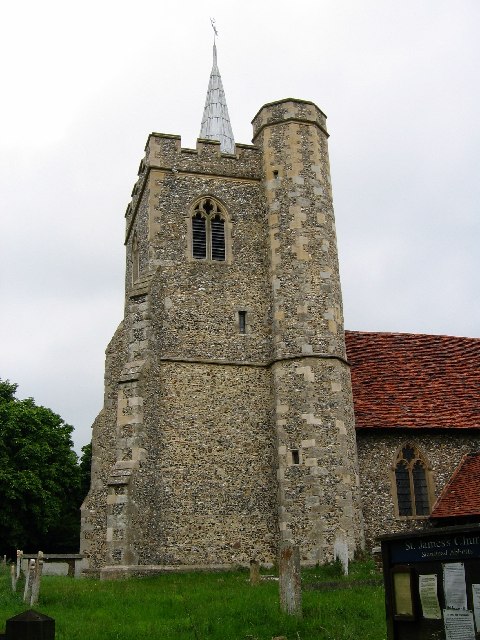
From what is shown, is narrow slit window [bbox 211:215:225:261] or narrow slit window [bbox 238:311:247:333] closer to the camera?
narrow slit window [bbox 238:311:247:333]

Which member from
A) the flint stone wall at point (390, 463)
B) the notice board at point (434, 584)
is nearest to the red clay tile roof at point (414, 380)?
the flint stone wall at point (390, 463)

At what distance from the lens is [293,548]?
1098cm

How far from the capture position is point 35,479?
97.7ft

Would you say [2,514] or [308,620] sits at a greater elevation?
[2,514]

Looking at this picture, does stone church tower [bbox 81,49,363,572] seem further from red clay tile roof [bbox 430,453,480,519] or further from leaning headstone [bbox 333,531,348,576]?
red clay tile roof [bbox 430,453,480,519]

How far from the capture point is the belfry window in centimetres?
1950

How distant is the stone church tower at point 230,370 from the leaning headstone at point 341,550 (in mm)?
93

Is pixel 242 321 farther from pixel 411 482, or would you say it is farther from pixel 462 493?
pixel 462 493

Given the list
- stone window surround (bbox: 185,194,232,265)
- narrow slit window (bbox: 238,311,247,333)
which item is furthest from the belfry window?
narrow slit window (bbox: 238,311,247,333)

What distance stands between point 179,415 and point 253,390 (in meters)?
2.03

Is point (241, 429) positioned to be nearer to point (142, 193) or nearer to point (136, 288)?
point (136, 288)

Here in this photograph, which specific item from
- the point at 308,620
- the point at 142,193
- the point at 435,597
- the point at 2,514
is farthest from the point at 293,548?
the point at 2,514

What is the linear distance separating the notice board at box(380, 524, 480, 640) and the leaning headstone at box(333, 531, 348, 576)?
916 cm

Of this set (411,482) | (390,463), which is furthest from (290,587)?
(411,482)
